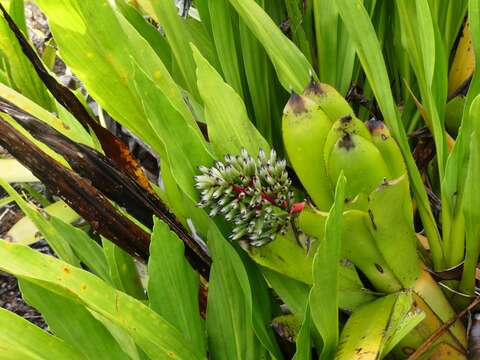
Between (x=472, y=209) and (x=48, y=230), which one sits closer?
(x=472, y=209)

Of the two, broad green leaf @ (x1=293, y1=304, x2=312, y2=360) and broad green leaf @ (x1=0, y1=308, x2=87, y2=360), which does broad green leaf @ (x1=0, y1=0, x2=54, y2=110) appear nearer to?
broad green leaf @ (x1=0, y1=308, x2=87, y2=360)

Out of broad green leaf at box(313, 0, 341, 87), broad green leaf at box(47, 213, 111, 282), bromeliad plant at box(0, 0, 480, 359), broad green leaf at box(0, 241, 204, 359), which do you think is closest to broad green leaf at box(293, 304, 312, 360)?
bromeliad plant at box(0, 0, 480, 359)

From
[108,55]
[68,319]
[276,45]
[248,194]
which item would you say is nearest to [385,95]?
[276,45]

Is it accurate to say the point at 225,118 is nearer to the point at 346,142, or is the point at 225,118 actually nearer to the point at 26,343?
the point at 346,142

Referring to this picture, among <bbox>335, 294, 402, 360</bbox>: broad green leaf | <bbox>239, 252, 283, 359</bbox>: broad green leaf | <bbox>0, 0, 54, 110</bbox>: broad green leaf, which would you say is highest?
<bbox>0, 0, 54, 110</bbox>: broad green leaf

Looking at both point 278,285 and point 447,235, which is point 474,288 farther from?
point 278,285

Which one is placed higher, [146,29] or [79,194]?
[146,29]

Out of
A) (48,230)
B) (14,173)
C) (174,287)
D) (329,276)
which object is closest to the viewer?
(329,276)

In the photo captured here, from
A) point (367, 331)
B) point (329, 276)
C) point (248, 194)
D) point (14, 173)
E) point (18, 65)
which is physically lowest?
point (367, 331)

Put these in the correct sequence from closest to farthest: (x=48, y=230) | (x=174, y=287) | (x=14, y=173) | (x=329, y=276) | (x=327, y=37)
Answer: (x=329, y=276) → (x=174, y=287) → (x=48, y=230) → (x=327, y=37) → (x=14, y=173)
